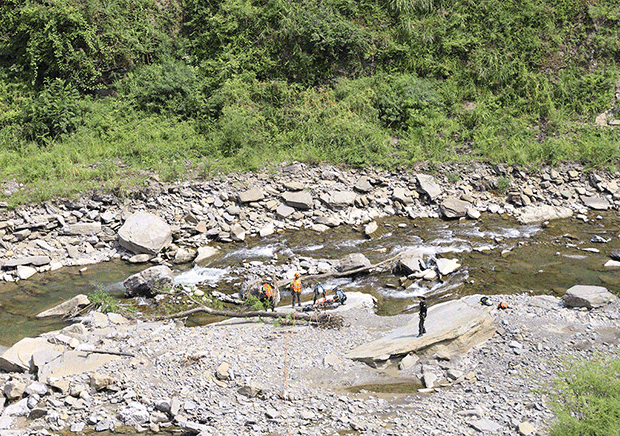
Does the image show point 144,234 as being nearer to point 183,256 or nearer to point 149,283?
point 183,256

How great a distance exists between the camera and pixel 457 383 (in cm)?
918

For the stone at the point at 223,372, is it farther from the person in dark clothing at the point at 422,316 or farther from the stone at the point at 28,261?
the stone at the point at 28,261

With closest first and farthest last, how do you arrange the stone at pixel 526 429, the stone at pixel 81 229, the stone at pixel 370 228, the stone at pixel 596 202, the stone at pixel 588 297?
the stone at pixel 526 429, the stone at pixel 588 297, the stone at pixel 81 229, the stone at pixel 370 228, the stone at pixel 596 202

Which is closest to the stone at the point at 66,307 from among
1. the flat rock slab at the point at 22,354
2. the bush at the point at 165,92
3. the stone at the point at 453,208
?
the flat rock slab at the point at 22,354

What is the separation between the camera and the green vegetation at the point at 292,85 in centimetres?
2009

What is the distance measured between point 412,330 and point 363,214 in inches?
311

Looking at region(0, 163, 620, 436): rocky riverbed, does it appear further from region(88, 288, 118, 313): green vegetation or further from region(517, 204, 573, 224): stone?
region(517, 204, 573, 224): stone

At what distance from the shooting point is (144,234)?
15.8 meters

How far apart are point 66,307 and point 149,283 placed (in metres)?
2.15

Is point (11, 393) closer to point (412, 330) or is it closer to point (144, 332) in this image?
point (144, 332)

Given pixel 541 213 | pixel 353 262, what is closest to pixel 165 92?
pixel 353 262

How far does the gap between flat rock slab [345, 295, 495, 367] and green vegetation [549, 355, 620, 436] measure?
1879mm

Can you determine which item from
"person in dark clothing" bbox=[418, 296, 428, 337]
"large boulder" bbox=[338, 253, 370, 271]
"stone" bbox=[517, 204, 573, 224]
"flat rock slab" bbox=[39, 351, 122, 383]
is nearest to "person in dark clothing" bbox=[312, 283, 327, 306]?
"large boulder" bbox=[338, 253, 370, 271]

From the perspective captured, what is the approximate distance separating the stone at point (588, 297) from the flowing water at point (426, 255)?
57.6 inches
